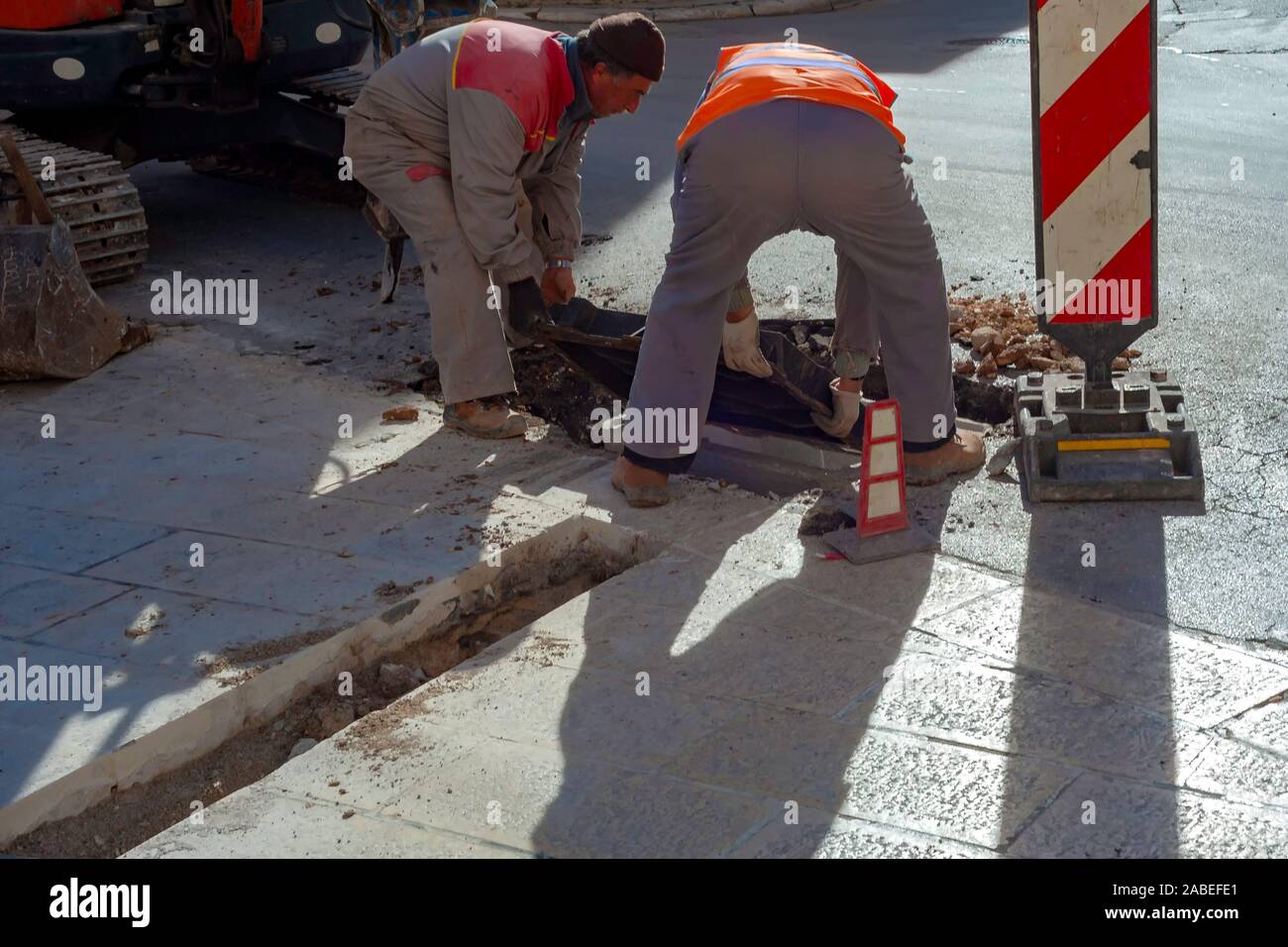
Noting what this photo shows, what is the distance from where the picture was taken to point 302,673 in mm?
3803

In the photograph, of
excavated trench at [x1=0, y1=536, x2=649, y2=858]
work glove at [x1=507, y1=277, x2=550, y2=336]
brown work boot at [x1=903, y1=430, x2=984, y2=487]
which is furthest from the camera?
work glove at [x1=507, y1=277, x2=550, y2=336]

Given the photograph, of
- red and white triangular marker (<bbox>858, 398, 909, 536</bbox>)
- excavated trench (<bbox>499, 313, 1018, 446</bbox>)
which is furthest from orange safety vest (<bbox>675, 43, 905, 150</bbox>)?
excavated trench (<bbox>499, 313, 1018, 446</bbox>)

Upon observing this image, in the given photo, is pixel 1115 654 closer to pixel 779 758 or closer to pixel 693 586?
pixel 779 758

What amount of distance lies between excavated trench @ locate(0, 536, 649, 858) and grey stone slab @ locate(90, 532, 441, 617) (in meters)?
0.20

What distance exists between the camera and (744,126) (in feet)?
13.7

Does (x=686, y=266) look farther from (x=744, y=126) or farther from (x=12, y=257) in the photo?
(x=12, y=257)

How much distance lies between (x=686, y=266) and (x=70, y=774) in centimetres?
226

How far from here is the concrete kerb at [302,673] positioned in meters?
3.30

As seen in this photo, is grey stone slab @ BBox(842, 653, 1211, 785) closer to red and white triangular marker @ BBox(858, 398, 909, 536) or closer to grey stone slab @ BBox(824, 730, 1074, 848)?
grey stone slab @ BBox(824, 730, 1074, 848)

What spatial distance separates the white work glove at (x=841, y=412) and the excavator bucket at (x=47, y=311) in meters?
3.20

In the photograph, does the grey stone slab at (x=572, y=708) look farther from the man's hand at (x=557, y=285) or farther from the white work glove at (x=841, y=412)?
the man's hand at (x=557, y=285)

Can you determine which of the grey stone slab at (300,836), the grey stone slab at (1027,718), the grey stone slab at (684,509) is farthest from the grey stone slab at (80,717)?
the grey stone slab at (1027,718)

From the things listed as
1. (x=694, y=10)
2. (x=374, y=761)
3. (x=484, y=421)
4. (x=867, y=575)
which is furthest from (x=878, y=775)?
(x=694, y=10)

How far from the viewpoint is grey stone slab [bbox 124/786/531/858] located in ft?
9.98
